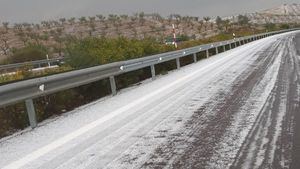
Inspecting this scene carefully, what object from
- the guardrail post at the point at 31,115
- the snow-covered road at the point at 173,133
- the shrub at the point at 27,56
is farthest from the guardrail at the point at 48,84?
the shrub at the point at 27,56

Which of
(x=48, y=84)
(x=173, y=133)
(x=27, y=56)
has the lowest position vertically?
(x=27, y=56)

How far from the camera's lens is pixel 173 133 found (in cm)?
710

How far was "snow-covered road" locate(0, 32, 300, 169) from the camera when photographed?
5.71 m

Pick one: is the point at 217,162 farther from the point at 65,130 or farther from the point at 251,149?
the point at 65,130

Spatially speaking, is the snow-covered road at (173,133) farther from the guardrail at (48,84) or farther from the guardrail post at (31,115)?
the guardrail at (48,84)

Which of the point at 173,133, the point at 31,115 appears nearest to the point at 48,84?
the point at 31,115

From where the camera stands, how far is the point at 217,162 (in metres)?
5.46

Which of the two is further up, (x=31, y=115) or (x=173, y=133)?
(x=31, y=115)

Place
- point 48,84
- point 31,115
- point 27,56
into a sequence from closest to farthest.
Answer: point 31,115 < point 48,84 < point 27,56

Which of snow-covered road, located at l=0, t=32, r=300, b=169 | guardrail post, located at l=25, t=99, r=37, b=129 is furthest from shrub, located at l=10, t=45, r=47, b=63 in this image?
guardrail post, located at l=25, t=99, r=37, b=129

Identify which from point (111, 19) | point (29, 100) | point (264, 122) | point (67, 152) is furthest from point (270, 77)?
point (111, 19)

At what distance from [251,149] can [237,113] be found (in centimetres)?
251

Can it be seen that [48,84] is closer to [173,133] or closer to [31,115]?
[31,115]

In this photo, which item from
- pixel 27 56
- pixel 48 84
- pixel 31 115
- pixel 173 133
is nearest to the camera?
pixel 173 133
